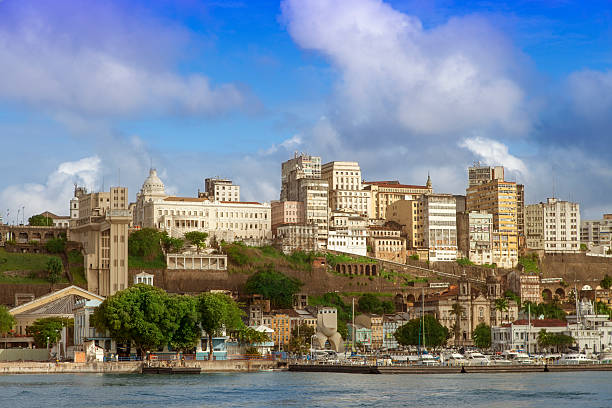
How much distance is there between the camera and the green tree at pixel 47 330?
458ft

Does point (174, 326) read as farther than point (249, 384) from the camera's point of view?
Yes

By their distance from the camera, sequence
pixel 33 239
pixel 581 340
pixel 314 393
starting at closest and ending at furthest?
pixel 314 393 → pixel 581 340 → pixel 33 239


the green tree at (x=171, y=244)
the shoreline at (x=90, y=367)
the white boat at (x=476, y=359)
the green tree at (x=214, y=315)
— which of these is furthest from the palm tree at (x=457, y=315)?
the shoreline at (x=90, y=367)

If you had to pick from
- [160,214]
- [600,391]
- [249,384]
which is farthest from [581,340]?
[160,214]

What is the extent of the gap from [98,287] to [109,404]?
82.4 meters

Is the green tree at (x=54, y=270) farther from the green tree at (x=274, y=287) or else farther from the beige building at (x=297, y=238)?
the beige building at (x=297, y=238)

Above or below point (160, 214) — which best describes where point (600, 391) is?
below

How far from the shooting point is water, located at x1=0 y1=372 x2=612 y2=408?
91.6 meters

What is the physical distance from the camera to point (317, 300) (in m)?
178

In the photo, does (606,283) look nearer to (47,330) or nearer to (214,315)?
(214,315)

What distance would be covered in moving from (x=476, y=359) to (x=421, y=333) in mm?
22073

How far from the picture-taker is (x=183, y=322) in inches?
5089

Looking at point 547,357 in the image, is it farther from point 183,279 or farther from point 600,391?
point 183,279

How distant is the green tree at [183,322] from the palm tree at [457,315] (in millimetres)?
Result: 54819
